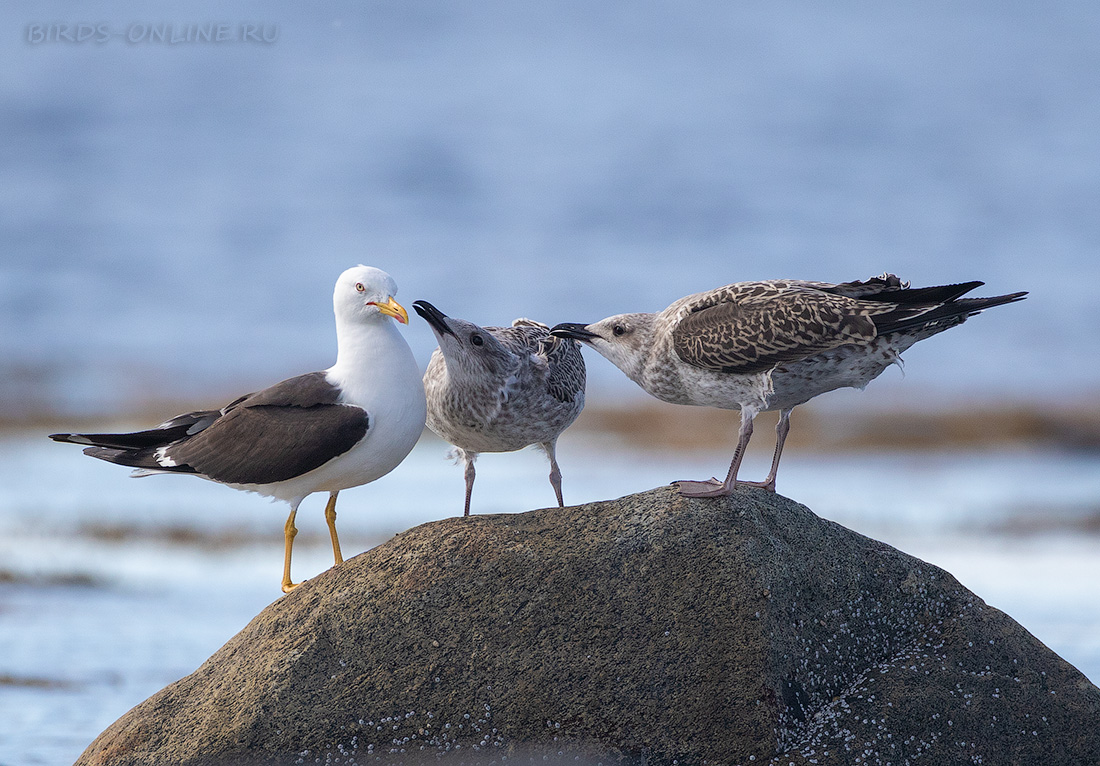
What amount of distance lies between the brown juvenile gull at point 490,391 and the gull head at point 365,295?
0.66m

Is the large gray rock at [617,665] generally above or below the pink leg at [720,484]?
below

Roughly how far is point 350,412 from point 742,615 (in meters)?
2.48

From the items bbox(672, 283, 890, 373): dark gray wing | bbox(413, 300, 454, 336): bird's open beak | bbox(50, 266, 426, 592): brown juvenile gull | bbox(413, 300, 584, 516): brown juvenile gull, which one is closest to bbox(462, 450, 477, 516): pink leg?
bbox(413, 300, 584, 516): brown juvenile gull

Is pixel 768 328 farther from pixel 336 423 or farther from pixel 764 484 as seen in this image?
pixel 336 423

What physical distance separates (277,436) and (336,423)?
1.32 ft

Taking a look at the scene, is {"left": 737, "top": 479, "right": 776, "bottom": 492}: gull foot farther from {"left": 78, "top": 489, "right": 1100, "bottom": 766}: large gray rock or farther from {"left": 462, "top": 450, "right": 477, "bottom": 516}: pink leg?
{"left": 462, "top": 450, "right": 477, "bottom": 516}: pink leg

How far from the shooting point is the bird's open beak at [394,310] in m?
6.82

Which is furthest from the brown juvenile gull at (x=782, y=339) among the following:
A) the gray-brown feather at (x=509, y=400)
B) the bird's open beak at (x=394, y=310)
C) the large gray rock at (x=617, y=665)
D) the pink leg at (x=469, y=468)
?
the pink leg at (x=469, y=468)

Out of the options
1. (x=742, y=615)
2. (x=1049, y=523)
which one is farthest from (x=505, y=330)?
(x=1049, y=523)

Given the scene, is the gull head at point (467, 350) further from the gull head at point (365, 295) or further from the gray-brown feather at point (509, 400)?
the gull head at point (365, 295)

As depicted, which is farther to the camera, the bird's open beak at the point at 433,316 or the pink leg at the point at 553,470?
the pink leg at the point at 553,470

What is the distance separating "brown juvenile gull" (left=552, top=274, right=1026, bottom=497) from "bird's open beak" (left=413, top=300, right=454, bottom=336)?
137 cm

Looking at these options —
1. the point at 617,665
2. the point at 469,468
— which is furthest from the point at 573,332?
the point at 617,665

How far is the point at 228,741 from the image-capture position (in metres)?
6.01
